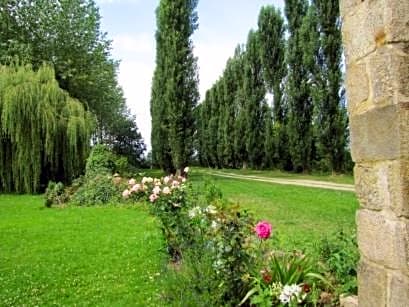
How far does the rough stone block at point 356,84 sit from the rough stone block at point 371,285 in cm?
64

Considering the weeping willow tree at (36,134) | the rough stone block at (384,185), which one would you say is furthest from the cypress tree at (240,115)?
the rough stone block at (384,185)

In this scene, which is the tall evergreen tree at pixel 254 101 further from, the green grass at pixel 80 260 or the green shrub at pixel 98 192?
the green grass at pixel 80 260

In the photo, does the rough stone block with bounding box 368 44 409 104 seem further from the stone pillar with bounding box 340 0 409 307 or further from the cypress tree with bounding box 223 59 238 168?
the cypress tree with bounding box 223 59 238 168

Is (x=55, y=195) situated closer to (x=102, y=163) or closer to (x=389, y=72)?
(x=102, y=163)

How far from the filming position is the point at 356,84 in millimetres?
1705

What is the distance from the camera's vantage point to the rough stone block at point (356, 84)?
64.2 inches

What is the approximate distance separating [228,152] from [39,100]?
1504 centimetres

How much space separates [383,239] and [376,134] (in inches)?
14.8

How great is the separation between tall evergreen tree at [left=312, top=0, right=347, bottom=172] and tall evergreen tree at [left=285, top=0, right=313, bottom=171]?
55.9 inches

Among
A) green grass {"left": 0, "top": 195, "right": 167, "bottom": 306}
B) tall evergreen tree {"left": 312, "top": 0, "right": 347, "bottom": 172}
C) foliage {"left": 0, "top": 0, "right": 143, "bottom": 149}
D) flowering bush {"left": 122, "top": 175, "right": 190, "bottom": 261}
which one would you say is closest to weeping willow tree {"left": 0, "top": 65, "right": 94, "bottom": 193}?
foliage {"left": 0, "top": 0, "right": 143, "bottom": 149}

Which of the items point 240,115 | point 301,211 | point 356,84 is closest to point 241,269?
point 356,84

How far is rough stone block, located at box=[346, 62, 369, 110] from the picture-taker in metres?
1.63

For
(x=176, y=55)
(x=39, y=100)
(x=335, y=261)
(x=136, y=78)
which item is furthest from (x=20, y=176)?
(x=335, y=261)

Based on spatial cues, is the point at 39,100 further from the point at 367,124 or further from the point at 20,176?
the point at 367,124
